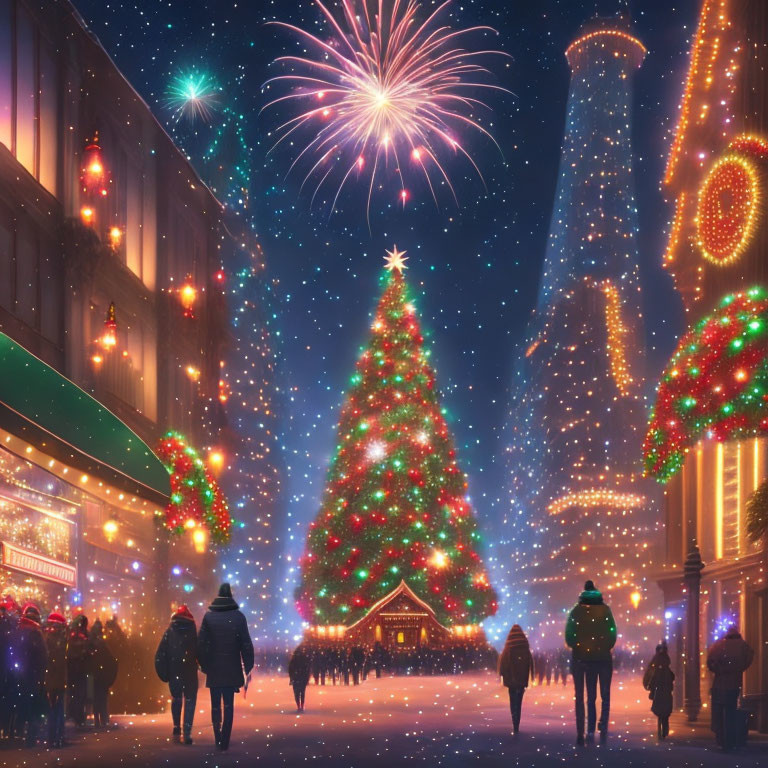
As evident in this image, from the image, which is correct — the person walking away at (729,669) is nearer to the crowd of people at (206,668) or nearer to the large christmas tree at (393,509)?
the crowd of people at (206,668)

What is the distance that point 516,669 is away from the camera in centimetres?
1962

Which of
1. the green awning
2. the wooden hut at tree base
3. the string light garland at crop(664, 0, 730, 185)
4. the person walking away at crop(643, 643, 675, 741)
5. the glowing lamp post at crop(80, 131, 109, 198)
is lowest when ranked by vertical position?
the wooden hut at tree base

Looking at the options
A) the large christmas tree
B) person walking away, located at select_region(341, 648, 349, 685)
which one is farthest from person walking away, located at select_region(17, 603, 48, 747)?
the large christmas tree

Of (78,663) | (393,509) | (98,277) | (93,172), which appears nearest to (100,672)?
(78,663)

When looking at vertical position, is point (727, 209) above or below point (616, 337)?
below

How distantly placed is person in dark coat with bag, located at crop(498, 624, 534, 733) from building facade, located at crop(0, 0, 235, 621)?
7.07m

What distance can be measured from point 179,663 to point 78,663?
2.03 meters

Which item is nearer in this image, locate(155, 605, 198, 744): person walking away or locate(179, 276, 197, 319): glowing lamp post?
locate(155, 605, 198, 744): person walking away

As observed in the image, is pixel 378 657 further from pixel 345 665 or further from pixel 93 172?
pixel 93 172

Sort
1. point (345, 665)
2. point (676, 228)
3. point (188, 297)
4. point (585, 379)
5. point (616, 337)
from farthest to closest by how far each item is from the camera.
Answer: point (616, 337), point (585, 379), point (345, 665), point (188, 297), point (676, 228)

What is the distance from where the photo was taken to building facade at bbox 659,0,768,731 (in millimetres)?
22688

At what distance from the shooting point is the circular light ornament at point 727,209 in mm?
23953

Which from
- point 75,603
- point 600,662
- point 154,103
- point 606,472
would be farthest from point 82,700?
point 606,472

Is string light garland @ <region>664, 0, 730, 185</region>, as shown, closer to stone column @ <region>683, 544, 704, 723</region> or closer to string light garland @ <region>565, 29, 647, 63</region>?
stone column @ <region>683, 544, 704, 723</region>
